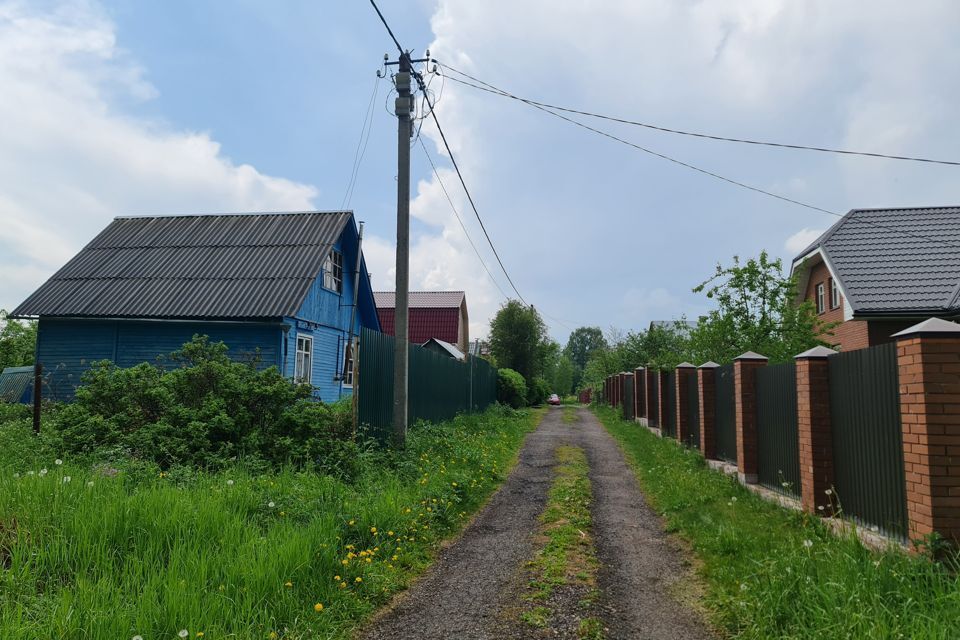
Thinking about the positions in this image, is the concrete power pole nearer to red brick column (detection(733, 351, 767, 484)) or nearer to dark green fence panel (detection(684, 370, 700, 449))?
red brick column (detection(733, 351, 767, 484))

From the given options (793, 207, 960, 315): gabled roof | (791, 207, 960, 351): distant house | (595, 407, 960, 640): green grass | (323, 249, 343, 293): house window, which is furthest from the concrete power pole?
(793, 207, 960, 315): gabled roof

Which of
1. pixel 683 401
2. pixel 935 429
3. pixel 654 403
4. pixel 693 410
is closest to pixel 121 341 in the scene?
pixel 683 401

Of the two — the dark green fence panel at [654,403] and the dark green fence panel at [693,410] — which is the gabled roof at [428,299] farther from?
the dark green fence panel at [693,410]

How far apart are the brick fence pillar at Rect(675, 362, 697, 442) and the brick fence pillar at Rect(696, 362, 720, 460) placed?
1557mm

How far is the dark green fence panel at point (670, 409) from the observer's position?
13666 millimetres

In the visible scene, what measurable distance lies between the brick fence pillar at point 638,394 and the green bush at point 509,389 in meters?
9.12

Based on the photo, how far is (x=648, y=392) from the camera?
17484 millimetres

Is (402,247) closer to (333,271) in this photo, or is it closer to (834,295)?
(333,271)

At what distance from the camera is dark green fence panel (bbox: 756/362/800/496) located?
6664 millimetres

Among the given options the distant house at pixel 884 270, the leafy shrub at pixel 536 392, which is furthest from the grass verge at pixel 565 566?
the leafy shrub at pixel 536 392

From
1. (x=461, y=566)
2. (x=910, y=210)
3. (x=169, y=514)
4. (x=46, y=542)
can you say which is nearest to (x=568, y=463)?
(x=461, y=566)

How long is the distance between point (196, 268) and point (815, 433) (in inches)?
598

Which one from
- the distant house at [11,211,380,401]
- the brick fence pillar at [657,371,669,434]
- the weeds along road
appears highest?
the distant house at [11,211,380,401]

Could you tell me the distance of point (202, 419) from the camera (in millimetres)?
7566
